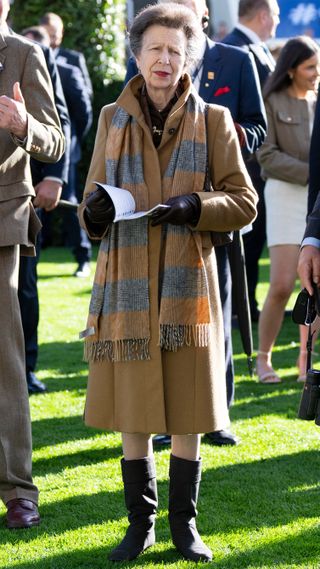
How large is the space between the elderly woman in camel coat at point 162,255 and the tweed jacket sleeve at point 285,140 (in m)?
3.31

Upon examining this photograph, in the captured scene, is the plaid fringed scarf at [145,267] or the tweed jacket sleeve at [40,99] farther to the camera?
the tweed jacket sleeve at [40,99]

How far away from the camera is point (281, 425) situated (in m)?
6.57

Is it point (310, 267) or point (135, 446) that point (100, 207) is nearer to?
point (310, 267)

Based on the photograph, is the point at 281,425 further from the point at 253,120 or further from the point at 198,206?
the point at 198,206

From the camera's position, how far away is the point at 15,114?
439 cm

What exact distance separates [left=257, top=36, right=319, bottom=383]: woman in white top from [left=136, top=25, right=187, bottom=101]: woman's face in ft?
11.1

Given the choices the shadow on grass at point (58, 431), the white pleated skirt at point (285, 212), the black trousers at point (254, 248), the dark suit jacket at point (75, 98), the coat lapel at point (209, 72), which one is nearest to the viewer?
the coat lapel at point (209, 72)

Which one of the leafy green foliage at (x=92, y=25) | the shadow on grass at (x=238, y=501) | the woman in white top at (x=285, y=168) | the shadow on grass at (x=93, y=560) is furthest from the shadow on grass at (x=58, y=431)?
the leafy green foliage at (x=92, y=25)

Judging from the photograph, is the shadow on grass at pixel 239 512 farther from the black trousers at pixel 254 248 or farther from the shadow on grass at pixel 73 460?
the black trousers at pixel 254 248

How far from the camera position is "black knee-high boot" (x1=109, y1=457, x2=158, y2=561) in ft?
14.4

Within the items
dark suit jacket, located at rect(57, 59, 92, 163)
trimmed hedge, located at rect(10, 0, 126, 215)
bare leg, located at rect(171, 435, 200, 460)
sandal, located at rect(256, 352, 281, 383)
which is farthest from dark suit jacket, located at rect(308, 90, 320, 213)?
trimmed hedge, located at rect(10, 0, 126, 215)

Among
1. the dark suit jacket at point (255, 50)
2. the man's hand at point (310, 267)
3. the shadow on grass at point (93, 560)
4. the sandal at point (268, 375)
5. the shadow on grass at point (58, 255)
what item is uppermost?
the dark suit jacket at point (255, 50)

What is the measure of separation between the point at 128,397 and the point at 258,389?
3385 millimetres

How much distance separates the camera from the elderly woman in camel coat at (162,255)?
4.22m
